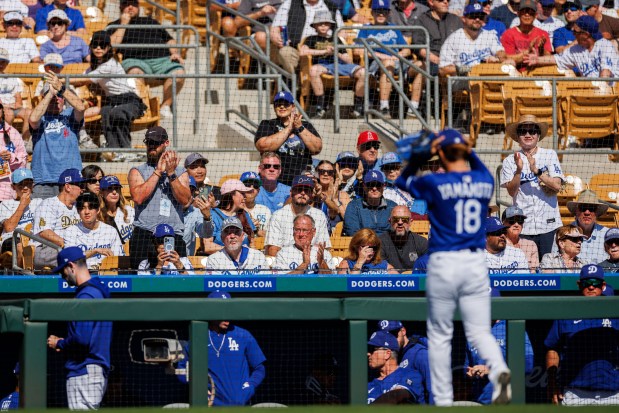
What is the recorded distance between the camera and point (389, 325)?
29.5ft

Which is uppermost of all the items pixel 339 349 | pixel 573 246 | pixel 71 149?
pixel 71 149

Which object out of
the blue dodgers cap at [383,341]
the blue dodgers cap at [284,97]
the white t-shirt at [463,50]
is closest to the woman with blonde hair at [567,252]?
the blue dodgers cap at [383,341]

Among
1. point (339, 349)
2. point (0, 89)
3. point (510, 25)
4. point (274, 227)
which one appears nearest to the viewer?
point (339, 349)

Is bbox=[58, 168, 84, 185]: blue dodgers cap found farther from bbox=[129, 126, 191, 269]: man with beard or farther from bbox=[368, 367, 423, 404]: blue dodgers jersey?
bbox=[368, 367, 423, 404]: blue dodgers jersey

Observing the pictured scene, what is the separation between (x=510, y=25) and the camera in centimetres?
1567

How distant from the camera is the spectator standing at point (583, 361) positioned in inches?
344

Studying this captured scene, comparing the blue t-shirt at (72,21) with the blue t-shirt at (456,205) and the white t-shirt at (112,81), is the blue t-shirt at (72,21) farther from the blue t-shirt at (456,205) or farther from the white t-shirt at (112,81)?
the blue t-shirt at (456,205)

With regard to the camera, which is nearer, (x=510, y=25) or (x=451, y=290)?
(x=451, y=290)

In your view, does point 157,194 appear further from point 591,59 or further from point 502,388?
point 591,59

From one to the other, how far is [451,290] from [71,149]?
6112 mm

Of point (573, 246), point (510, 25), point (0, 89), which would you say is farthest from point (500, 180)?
point (0, 89)

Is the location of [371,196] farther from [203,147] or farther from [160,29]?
[160,29]

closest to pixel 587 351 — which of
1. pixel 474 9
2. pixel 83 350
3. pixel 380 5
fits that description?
pixel 83 350

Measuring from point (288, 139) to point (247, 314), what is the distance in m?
4.18
